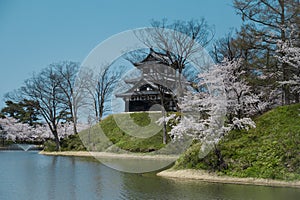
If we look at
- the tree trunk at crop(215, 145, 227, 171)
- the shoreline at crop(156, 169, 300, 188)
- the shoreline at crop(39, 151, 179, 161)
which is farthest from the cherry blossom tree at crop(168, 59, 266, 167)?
the shoreline at crop(39, 151, 179, 161)

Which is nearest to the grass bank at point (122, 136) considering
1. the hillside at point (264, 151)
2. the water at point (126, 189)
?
the hillside at point (264, 151)

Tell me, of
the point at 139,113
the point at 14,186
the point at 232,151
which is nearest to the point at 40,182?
the point at 14,186

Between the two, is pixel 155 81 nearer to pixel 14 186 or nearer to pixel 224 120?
pixel 224 120

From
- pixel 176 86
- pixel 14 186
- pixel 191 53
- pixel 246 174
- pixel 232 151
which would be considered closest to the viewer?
pixel 14 186

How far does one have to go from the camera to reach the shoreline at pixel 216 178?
11.8m

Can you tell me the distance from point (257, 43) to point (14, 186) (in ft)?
48.7

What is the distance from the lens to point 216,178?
13.1 m

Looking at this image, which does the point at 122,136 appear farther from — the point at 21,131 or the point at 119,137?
the point at 21,131

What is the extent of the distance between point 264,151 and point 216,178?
2437 mm

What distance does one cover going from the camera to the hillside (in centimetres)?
1241

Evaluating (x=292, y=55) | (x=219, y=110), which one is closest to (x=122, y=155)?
(x=219, y=110)

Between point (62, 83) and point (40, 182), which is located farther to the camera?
point (62, 83)

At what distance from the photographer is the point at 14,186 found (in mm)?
11766

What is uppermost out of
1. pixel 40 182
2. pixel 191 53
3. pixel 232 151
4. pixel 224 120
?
pixel 191 53
